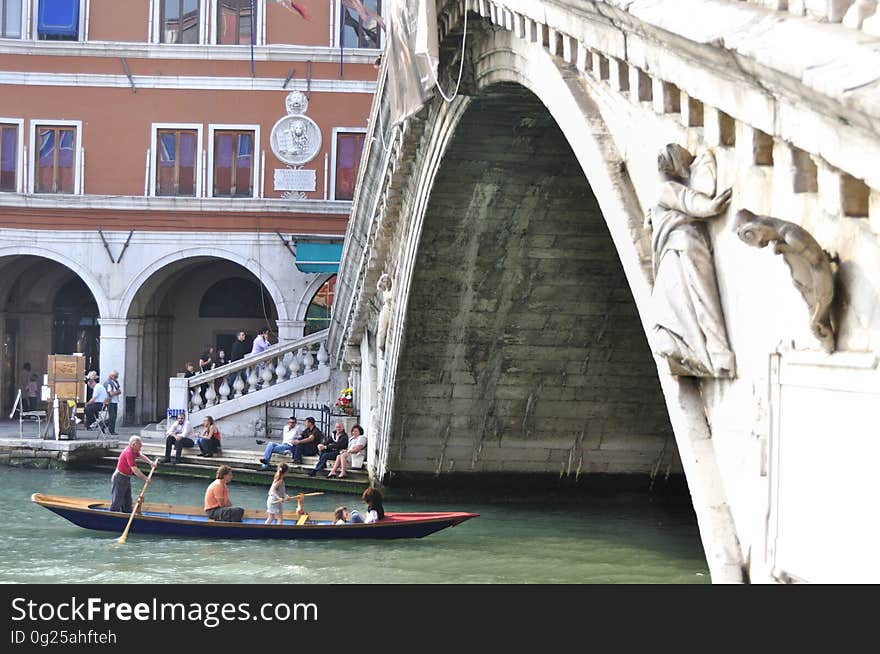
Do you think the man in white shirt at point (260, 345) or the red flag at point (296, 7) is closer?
the red flag at point (296, 7)

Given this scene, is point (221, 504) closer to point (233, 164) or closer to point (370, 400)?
point (370, 400)

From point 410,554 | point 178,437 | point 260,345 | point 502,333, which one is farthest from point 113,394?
point 410,554

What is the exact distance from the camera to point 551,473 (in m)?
12.7

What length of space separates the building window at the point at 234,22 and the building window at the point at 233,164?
1.15 meters

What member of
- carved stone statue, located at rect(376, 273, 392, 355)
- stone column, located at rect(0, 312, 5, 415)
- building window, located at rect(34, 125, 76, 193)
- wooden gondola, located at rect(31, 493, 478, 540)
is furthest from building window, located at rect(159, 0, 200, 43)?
wooden gondola, located at rect(31, 493, 478, 540)

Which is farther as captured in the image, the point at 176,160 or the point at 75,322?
the point at 75,322

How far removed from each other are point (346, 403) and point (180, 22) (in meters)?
5.65

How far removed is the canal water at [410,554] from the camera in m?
9.24

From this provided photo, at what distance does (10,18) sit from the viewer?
56.3 ft

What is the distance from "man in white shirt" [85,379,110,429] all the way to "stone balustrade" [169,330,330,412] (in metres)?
1.06

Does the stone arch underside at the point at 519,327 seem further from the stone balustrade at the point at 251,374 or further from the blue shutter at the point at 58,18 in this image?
the blue shutter at the point at 58,18

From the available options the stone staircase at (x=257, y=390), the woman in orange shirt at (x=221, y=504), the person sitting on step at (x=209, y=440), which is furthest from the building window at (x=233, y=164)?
the woman in orange shirt at (x=221, y=504)

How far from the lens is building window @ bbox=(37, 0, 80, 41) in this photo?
1705 cm
